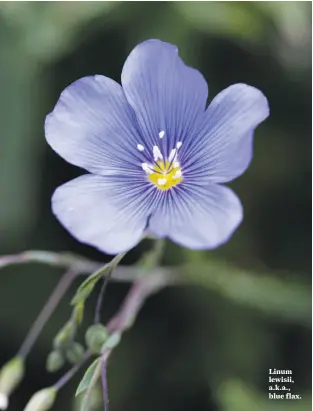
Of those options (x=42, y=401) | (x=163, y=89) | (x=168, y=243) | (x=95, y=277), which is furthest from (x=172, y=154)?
(x=168, y=243)

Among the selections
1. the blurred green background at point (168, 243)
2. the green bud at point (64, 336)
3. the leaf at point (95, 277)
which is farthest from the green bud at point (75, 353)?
the blurred green background at point (168, 243)

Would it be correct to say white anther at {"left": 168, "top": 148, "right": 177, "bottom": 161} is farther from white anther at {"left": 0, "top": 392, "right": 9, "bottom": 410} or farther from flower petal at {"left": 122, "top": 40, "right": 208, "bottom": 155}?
white anther at {"left": 0, "top": 392, "right": 9, "bottom": 410}

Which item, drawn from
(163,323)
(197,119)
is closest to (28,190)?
(163,323)

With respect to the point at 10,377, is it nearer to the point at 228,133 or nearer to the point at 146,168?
the point at 146,168

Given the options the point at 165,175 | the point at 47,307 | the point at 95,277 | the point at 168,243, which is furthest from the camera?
the point at 168,243

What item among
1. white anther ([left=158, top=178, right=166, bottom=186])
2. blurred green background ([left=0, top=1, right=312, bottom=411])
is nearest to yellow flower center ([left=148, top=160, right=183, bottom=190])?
white anther ([left=158, top=178, right=166, bottom=186])

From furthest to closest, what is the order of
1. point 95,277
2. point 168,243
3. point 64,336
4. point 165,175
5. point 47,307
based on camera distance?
point 168,243 → point 47,307 → point 165,175 → point 64,336 → point 95,277
